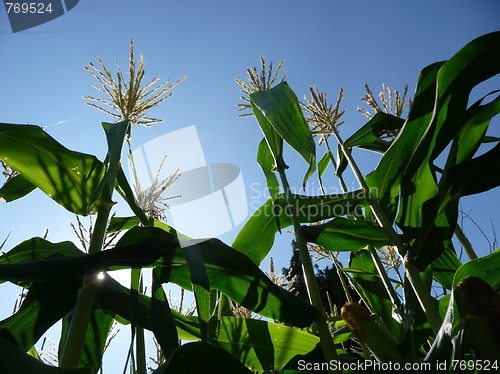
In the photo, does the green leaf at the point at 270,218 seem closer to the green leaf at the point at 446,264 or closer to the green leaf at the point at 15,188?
the green leaf at the point at 446,264

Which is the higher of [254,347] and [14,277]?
[14,277]

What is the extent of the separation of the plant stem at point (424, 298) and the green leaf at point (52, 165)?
89cm

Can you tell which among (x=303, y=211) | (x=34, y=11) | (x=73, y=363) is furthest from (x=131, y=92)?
(x=34, y=11)

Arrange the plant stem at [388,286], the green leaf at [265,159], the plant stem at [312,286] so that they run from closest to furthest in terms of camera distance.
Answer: the plant stem at [312,286]
the plant stem at [388,286]
the green leaf at [265,159]

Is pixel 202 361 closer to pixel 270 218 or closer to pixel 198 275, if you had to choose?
pixel 198 275

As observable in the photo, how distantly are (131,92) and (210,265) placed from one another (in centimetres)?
91

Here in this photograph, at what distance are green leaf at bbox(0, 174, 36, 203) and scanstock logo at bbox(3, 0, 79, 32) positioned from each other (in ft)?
5.14

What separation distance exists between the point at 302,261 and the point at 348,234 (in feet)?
0.75

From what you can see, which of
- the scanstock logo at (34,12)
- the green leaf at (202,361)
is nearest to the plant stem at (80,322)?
the green leaf at (202,361)

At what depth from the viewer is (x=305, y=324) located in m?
0.89

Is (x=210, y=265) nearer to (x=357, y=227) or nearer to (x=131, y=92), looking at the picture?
(x=357, y=227)

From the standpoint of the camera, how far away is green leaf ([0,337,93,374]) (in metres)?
0.54

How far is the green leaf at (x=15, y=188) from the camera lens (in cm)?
123

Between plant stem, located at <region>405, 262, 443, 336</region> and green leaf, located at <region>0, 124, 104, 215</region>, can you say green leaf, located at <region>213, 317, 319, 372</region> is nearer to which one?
plant stem, located at <region>405, 262, 443, 336</region>
